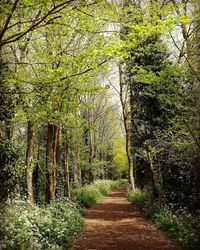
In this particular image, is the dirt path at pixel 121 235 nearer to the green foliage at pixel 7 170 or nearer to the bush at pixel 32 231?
the bush at pixel 32 231

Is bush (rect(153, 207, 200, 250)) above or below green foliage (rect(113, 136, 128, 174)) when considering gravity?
below

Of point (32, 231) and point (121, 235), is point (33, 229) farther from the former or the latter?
point (121, 235)

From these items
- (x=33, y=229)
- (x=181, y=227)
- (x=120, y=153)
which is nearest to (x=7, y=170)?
(x=33, y=229)

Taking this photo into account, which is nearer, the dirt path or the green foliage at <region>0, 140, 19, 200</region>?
the dirt path

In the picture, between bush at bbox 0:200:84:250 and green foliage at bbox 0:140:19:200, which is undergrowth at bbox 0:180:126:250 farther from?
green foliage at bbox 0:140:19:200

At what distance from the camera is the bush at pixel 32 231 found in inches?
Result: 262

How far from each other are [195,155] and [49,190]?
596 centimetres

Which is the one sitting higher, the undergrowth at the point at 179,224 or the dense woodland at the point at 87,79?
the dense woodland at the point at 87,79

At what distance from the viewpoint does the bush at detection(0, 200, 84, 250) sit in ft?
21.9

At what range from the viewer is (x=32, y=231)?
750 cm

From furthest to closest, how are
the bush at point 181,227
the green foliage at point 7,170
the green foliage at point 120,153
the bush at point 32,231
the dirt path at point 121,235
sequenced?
the green foliage at point 120,153, the green foliage at point 7,170, the dirt path at point 121,235, the bush at point 181,227, the bush at point 32,231

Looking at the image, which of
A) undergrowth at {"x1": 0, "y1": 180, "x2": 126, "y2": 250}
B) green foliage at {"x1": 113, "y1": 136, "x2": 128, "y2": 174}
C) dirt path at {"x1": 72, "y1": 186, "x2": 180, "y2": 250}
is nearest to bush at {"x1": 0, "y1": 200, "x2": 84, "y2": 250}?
undergrowth at {"x1": 0, "y1": 180, "x2": 126, "y2": 250}

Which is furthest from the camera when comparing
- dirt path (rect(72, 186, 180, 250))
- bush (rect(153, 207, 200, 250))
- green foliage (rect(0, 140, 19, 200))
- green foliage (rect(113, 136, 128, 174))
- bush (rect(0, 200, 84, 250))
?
green foliage (rect(113, 136, 128, 174))

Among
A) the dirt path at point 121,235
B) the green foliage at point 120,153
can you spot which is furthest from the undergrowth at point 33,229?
the green foliage at point 120,153
